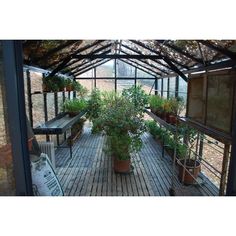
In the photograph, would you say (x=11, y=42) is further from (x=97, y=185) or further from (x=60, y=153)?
(x=60, y=153)

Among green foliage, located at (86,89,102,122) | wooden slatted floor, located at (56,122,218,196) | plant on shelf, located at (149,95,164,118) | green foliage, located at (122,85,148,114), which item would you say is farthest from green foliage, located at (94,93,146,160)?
green foliage, located at (86,89,102,122)

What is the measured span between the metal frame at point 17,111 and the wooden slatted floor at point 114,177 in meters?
2.04

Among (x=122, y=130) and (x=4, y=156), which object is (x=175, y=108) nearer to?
(x=122, y=130)

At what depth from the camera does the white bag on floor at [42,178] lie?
205 cm

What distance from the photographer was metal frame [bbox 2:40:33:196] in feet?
4.15

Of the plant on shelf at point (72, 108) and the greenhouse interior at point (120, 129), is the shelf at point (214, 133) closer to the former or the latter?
the greenhouse interior at point (120, 129)

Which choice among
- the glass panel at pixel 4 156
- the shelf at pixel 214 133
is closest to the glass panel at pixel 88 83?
the shelf at pixel 214 133

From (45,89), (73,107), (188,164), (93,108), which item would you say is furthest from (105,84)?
(188,164)

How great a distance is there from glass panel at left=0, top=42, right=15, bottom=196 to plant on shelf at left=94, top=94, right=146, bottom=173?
248 cm

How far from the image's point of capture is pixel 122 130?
12.8 ft

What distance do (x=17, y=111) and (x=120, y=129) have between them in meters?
2.64

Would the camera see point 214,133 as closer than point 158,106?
Yes
